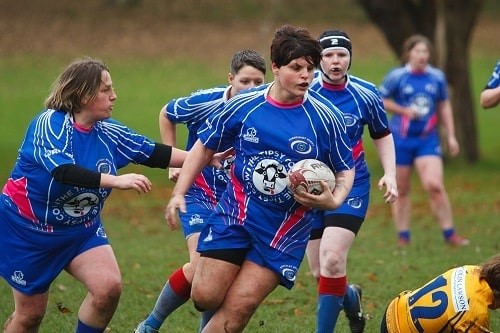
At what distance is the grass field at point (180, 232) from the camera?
8336mm

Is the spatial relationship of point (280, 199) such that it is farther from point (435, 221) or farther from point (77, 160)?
point (435, 221)

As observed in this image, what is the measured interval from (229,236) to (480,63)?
3024 cm

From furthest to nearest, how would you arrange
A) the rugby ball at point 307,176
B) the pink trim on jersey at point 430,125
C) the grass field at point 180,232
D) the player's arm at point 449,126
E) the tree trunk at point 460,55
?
the tree trunk at point 460,55 → the pink trim on jersey at point 430,125 → the player's arm at point 449,126 → the grass field at point 180,232 → the rugby ball at point 307,176

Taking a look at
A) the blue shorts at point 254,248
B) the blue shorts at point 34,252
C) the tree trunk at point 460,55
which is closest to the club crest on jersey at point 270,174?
the blue shorts at point 254,248

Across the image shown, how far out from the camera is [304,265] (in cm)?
1078

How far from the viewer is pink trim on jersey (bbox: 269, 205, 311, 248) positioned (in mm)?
5946

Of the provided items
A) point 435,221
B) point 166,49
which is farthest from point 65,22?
point 435,221

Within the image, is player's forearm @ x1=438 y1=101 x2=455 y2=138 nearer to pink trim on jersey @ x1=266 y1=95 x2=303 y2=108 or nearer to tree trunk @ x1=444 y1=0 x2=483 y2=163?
pink trim on jersey @ x1=266 y1=95 x2=303 y2=108

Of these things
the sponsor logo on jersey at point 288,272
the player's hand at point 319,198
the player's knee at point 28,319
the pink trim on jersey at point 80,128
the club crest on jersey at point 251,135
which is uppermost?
the club crest on jersey at point 251,135

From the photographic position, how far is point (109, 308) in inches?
245

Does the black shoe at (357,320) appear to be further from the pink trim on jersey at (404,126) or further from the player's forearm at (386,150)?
the pink trim on jersey at (404,126)

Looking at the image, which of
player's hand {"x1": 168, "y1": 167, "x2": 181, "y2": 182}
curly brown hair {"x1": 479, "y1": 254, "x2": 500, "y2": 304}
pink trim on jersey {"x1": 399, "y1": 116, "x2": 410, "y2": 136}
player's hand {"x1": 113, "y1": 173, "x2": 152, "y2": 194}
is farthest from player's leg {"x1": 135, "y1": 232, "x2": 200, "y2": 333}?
pink trim on jersey {"x1": 399, "y1": 116, "x2": 410, "y2": 136}

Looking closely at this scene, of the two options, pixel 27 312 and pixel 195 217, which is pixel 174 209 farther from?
pixel 195 217

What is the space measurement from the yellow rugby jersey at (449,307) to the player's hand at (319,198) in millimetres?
842
